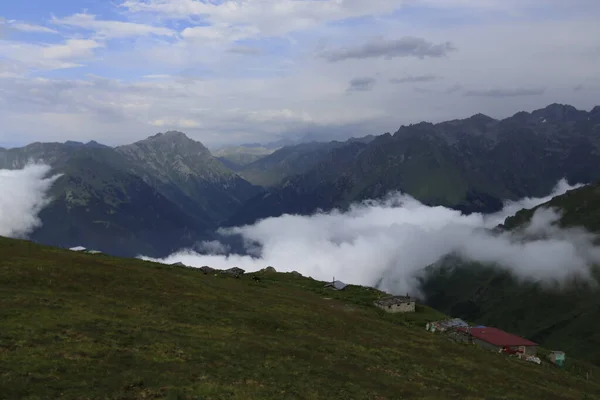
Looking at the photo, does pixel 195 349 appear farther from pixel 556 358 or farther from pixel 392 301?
pixel 556 358

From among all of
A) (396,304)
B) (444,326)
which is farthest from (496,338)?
(396,304)

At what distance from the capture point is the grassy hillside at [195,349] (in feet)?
105

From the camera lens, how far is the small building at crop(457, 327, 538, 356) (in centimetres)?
10319

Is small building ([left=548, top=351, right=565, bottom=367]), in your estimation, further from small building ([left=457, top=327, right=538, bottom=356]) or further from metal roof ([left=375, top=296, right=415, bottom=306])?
metal roof ([left=375, top=296, right=415, bottom=306])

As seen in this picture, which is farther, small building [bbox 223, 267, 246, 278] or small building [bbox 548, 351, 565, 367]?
small building [bbox 223, 267, 246, 278]

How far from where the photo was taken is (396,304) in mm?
133000

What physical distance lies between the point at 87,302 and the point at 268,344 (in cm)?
2189

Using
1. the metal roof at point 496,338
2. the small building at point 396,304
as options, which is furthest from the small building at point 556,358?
the small building at point 396,304

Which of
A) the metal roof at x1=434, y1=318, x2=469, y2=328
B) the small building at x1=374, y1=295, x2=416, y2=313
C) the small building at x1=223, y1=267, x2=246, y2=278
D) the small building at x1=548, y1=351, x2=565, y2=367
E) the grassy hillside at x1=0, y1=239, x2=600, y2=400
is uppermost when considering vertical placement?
the grassy hillside at x1=0, y1=239, x2=600, y2=400

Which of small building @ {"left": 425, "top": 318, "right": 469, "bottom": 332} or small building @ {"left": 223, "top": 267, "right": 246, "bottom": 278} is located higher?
small building @ {"left": 223, "top": 267, "right": 246, "bottom": 278}

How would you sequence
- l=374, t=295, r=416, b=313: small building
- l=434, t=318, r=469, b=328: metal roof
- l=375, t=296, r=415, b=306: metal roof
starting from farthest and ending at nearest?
l=375, t=296, r=415, b=306: metal roof
l=374, t=295, r=416, b=313: small building
l=434, t=318, r=469, b=328: metal roof

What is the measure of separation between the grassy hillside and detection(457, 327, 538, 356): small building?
3136 centimetres

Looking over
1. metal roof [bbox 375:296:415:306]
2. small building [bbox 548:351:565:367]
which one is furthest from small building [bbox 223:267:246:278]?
small building [bbox 548:351:565:367]

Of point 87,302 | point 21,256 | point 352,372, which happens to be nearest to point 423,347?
point 352,372
